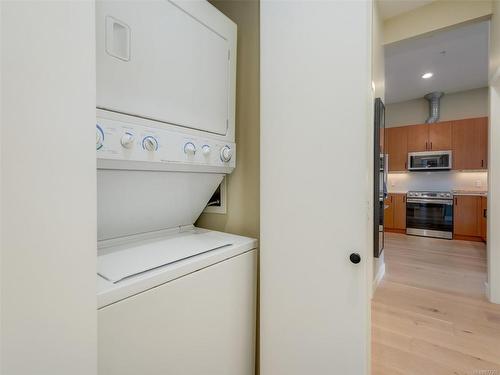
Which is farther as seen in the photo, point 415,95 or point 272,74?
point 415,95

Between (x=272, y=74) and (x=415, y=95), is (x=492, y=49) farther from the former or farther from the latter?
(x=415, y=95)

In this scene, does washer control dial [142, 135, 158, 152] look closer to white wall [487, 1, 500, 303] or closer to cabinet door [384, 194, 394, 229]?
white wall [487, 1, 500, 303]

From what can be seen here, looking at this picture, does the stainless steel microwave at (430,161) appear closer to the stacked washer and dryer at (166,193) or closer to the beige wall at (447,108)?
the beige wall at (447,108)

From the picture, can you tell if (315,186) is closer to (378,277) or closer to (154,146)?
(154,146)

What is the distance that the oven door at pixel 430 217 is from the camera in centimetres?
Answer: 463

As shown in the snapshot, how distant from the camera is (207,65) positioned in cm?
110

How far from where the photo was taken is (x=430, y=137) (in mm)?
4918

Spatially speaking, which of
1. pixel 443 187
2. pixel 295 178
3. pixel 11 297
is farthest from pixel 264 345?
pixel 443 187

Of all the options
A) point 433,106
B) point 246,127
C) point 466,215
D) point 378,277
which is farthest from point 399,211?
point 246,127

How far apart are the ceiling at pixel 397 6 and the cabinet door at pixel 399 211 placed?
3.65m

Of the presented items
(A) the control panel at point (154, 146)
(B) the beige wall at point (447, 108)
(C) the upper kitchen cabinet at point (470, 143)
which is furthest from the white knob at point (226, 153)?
(B) the beige wall at point (447, 108)


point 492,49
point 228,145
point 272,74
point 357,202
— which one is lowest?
point 357,202

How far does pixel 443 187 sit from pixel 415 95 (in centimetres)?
200

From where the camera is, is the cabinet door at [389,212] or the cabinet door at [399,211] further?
the cabinet door at [389,212]
